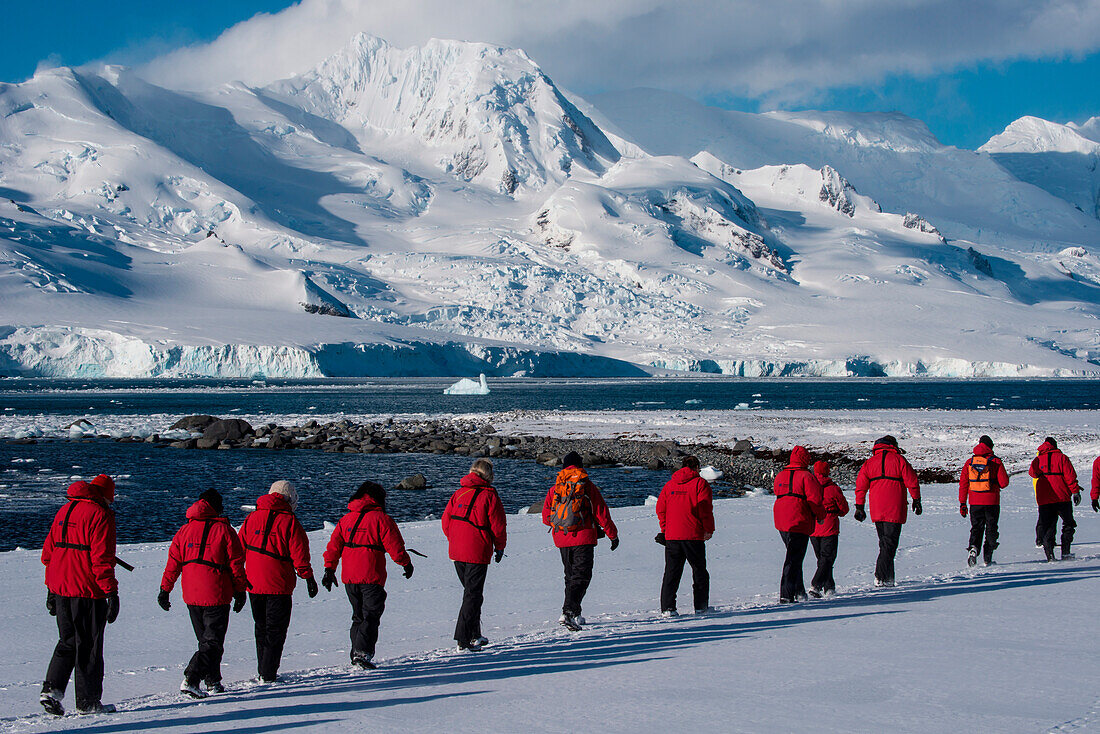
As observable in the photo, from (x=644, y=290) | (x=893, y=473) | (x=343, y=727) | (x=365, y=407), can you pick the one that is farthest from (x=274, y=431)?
(x=644, y=290)

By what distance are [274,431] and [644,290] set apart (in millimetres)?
113552

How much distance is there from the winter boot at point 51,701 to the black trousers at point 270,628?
121 cm

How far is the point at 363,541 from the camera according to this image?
6793mm

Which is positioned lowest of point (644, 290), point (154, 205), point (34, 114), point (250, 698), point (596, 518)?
point (250, 698)

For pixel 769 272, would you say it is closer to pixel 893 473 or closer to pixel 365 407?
pixel 365 407

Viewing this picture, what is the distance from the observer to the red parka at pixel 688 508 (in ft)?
27.2

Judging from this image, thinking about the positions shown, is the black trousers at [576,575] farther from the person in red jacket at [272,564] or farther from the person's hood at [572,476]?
the person in red jacket at [272,564]

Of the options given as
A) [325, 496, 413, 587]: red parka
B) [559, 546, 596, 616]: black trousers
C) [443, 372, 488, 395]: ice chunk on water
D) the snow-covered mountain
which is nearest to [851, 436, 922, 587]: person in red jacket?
[559, 546, 596, 616]: black trousers

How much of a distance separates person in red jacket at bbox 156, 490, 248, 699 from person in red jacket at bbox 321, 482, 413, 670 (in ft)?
2.39

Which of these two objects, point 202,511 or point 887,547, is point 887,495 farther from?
point 202,511

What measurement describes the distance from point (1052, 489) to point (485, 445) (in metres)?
22.4

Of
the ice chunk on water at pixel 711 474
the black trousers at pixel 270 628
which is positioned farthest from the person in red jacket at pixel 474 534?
the ice chunk on water at pixel 711 474

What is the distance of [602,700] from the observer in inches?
217

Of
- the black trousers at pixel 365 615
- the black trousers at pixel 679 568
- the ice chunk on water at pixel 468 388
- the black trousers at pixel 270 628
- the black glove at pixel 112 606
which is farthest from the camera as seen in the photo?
the ice chunk on water at pixel 468 388
